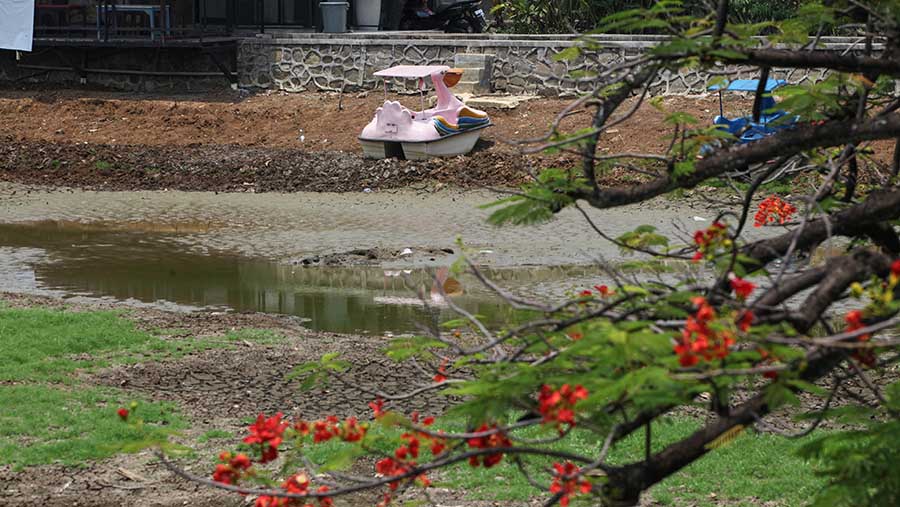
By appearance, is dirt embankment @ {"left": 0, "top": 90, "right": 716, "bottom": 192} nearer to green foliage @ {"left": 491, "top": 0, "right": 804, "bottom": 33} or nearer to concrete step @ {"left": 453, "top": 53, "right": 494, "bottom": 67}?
concrete step @ {"left": 453, "top": 53, "right": 494, "bottom": 67}

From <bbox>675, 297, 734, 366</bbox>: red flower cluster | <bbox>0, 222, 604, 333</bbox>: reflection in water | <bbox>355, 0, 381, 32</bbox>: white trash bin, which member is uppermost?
<bbox>675, 297, 734, 366</bbox>: red flower cluster

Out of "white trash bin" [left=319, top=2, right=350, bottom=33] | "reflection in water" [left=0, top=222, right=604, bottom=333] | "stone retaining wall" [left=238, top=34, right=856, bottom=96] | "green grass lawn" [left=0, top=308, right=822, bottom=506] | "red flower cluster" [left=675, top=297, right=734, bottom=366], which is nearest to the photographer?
"red flower cluster" [left=675, top=297, right=734, bottom=366]

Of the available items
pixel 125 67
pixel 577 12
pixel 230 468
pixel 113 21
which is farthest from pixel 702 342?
pixel 125 67

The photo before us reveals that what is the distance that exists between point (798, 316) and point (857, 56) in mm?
1104

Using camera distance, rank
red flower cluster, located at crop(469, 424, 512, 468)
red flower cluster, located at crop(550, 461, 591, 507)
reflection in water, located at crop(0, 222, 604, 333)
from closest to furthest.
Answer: red flower cluster, located at crop(550, 461, 591, 507), red flower cluster, located at crop(469, 424, 512, 468), reflection in water, located at crop(0, 222, 604, 333)

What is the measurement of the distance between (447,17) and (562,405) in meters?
26.9

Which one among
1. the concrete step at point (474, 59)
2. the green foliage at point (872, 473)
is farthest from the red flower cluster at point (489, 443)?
the concrete step at point (474, 59)

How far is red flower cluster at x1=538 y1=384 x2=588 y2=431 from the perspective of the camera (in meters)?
3.68

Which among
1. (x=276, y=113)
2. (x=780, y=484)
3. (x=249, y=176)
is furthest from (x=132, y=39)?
(x=780, y=484)

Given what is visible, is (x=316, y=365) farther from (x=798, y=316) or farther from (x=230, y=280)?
(x=230, y=280)

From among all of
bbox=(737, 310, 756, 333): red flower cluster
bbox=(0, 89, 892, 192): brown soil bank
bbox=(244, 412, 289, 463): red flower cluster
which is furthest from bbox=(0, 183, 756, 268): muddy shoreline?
bbox=(737, 310, 756, 333): red flower cluster

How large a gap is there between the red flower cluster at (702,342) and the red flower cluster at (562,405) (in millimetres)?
335

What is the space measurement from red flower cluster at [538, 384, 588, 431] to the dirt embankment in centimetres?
1612

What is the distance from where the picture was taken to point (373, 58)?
26.3m
